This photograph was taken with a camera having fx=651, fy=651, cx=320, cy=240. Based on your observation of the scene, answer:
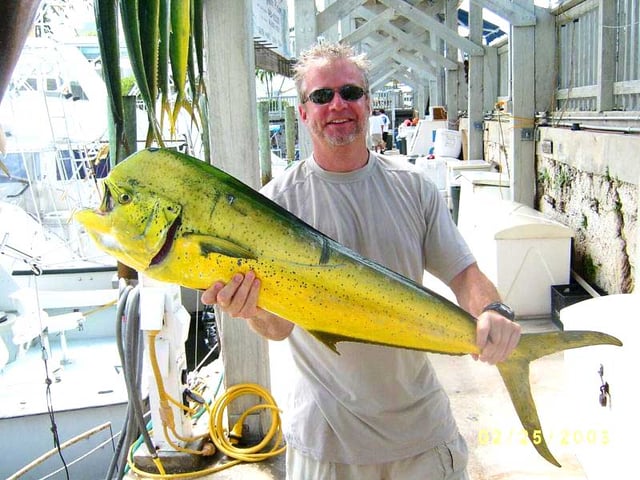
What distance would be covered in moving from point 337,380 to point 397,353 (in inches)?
8.1

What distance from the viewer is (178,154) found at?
121 centimetres

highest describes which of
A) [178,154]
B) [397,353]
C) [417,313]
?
[178,154]

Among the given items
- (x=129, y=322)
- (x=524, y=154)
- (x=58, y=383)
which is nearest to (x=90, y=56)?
(x=58, y=383)

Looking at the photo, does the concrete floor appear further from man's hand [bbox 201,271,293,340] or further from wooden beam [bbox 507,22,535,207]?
wooden beam [bbox 507,22,535,207]

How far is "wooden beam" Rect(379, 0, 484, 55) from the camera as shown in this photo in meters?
11.6

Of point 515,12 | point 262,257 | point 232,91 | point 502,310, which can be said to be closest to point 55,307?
point 515,12

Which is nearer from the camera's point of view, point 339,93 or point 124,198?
point 124,198

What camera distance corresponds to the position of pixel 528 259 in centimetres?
581

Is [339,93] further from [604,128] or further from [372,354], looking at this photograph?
[604,128]

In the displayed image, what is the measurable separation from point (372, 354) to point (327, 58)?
96 centimetres

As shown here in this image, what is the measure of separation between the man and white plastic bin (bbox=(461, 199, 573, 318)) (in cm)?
379

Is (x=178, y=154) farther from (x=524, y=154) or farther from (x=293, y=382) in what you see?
(x=524, y=154)

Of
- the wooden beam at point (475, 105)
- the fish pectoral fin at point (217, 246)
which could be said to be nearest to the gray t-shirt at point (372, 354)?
the fish pectoral fin at point (217, 246)

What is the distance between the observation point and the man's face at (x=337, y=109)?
2070mm
